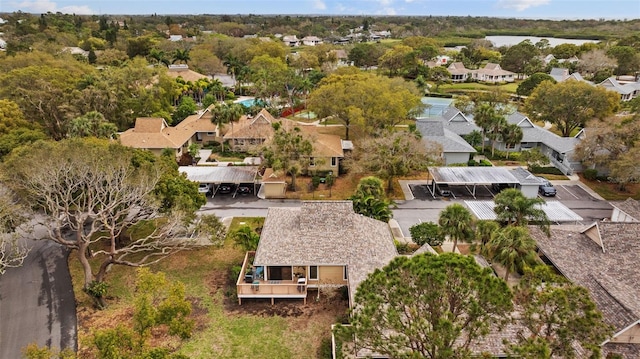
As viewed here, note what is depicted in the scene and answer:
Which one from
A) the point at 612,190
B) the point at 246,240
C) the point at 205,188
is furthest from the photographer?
the point at 612,190

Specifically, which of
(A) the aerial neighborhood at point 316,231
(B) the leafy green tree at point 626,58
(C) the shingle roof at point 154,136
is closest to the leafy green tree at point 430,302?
(A) the aerial neighborhood at point 316,231

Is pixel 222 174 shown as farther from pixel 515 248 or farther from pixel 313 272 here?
pixel 515 248

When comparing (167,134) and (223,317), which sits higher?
(167,134)

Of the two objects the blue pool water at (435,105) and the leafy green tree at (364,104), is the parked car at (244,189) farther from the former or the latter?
the blue pool water at (435,105)

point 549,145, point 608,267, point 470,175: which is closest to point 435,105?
point 549,145

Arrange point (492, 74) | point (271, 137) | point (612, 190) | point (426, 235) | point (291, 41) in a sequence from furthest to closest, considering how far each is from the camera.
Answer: point (291, 41)
point (492, 74)
point (271, 137)
point (612, 190)
point (426, 235)

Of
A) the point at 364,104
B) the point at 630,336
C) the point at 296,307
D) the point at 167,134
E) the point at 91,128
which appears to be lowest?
the point at 296,307

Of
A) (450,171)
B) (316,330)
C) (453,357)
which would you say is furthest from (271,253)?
(450,171)
